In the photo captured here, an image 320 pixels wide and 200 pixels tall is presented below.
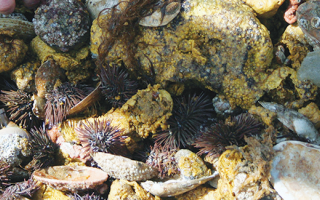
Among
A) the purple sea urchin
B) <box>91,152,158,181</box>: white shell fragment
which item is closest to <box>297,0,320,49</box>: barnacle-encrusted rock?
<box>91,152,158,181</box>: white shell fragment

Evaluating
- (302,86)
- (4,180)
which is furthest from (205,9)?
(4,180)

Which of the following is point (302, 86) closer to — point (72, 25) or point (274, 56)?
point (274, 56)

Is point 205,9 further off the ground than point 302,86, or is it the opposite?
point 205,9

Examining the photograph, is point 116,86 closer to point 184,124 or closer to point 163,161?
point 184,124

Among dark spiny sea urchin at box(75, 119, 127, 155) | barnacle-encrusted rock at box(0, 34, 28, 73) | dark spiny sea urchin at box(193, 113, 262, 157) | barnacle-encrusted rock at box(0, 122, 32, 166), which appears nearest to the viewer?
dark spiny sea urchin at box(193, 113, 262, 157)

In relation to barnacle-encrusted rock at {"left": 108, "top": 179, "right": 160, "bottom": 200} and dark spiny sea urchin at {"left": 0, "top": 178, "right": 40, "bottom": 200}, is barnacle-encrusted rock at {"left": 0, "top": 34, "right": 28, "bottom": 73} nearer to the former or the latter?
dark spiny sea urchin at {"left": 0, "top": 178, "right": 40, "bottom": 200}

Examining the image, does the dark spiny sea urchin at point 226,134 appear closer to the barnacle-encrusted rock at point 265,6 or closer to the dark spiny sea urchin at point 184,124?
the dark spiny sea urchin at point 184,124
